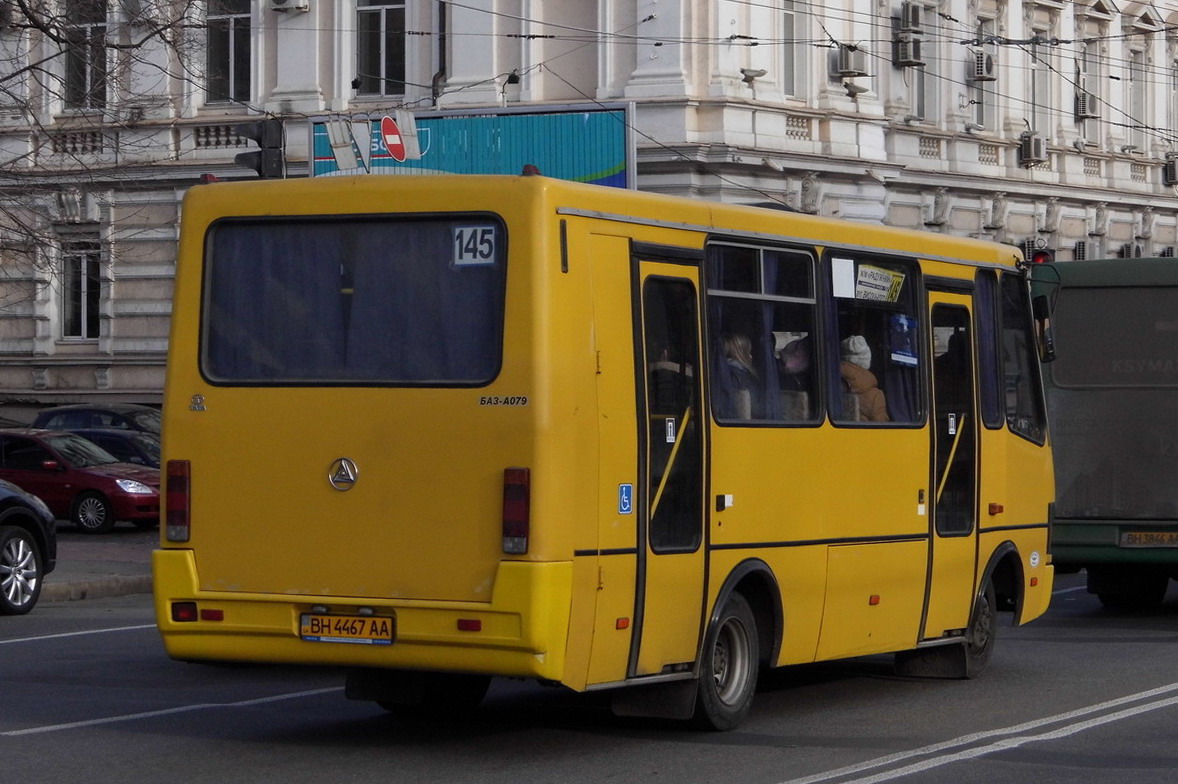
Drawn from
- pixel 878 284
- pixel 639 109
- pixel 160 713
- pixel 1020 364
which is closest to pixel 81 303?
pixel 639 109

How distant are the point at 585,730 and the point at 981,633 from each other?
11.7ft

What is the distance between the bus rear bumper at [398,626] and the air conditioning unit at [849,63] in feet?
88.8

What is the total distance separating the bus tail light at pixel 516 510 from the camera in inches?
360

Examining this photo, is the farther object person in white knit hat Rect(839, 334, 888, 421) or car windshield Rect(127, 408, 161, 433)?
car windshield Rect(127, 408, 161, 433)

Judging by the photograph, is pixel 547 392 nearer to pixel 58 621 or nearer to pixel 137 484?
pixel 58 621

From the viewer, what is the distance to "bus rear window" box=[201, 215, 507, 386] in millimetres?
9438

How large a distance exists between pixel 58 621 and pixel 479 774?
29.7ft

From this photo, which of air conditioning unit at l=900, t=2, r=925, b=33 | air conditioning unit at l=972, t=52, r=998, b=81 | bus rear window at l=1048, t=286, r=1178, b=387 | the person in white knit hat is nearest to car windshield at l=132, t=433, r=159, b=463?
air conditioning unit at l=900, t=2, r=925, b=33

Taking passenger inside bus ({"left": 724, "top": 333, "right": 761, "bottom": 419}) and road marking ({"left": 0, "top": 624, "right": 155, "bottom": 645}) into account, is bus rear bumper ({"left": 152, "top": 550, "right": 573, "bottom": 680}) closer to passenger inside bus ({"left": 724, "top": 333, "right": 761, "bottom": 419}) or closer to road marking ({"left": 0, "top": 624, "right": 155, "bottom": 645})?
passenger inside bus ({"left": 724, "top": 333, "right": 761, "bottom": 419})

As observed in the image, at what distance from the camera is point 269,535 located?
9727 mm

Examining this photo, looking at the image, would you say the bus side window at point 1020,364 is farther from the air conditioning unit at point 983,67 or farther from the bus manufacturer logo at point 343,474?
the air conditioning unit at point 983,67

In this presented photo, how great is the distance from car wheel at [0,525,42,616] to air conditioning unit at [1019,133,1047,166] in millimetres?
27307

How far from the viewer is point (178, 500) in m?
9.91

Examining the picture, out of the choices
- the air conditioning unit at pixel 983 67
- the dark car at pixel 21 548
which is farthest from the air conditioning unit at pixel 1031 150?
the dark car at pixel 21 548
